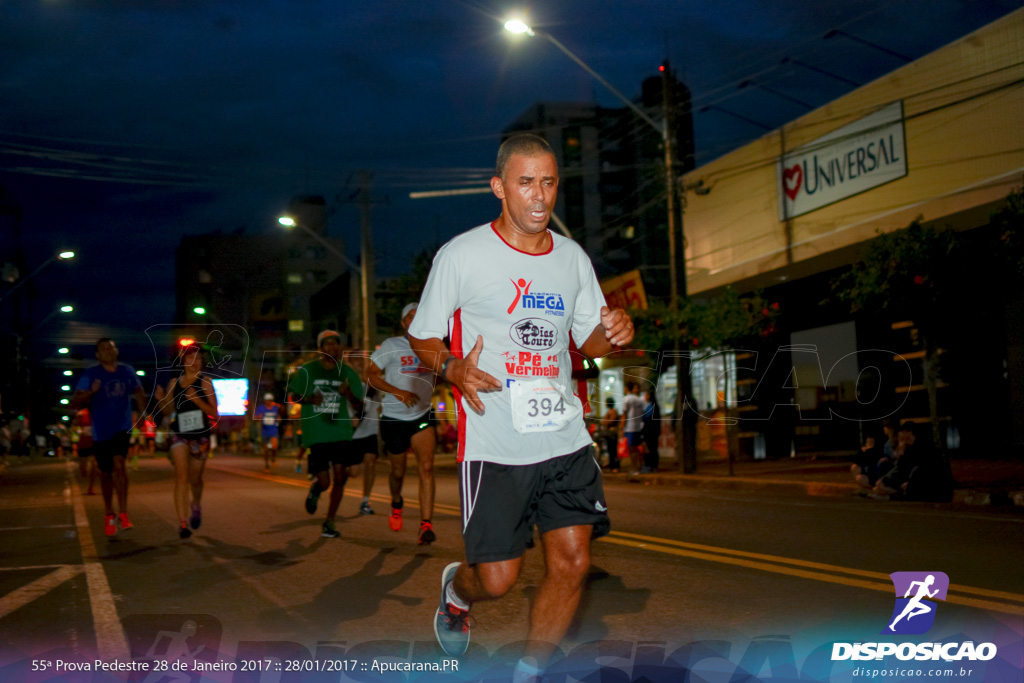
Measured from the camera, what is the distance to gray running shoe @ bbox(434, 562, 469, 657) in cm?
455

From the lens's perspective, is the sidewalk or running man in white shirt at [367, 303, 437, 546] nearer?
running man in white shirt at [367, 303, 437, 546]

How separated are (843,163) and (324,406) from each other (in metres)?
15.0

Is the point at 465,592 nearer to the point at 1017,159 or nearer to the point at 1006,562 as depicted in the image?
the point at 1006,562

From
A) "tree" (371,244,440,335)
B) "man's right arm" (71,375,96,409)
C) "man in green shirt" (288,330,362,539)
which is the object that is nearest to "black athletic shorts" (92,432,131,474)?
"man's right arm" (71,375,96,409)

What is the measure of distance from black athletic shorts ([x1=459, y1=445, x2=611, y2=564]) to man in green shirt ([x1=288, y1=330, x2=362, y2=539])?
6.18 m

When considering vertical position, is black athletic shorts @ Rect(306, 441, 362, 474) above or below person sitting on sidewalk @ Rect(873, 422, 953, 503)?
above

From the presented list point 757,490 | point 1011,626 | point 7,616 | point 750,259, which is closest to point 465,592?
point 1011,626

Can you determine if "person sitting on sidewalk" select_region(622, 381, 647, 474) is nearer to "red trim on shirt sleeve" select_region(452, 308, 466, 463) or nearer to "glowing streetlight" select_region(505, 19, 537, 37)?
"glowing streetlight" select_region(505, 19, 537, 37)

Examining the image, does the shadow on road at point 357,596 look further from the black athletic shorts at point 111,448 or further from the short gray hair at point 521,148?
the black athletic shorts at point 111,448

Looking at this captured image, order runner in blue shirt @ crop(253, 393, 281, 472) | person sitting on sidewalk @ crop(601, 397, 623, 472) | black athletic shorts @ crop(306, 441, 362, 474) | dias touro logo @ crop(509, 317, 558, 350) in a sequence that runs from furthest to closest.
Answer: runner in blue shirt @ crop(253, 393, 281, 472)
person sitting on sidewalk @ crop(601, 397, 623, 472)
black athletic shorts @ crop(306, 441, 362, 474)
dias touro logo @ crop(509, 317, 558, 350)

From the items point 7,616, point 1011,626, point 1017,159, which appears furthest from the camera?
point 1017,159

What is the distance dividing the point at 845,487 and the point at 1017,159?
21.1 feet

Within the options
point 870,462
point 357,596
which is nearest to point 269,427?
point 870,462

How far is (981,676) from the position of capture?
411cm
